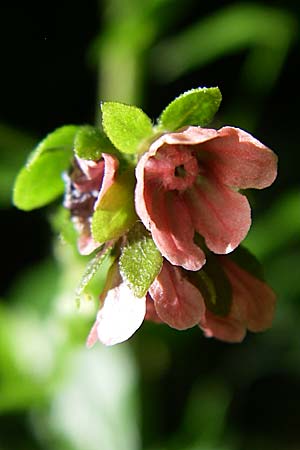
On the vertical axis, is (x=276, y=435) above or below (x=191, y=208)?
below

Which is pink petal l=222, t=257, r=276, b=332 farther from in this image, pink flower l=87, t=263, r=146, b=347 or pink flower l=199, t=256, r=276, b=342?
pink flower l=87, t=263, r=146, b=347

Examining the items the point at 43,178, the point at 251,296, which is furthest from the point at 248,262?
the point at 43,178

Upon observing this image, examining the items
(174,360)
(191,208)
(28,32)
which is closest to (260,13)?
(28,32)

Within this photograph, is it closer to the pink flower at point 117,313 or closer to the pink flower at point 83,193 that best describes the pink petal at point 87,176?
the pink flower at point 83,193

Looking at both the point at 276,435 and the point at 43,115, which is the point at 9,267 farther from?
the point at 276,435

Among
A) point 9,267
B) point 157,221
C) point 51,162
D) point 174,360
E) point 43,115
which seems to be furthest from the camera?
point 9,267

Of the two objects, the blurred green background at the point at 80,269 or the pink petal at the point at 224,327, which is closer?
the pink petal at the point at 224,327

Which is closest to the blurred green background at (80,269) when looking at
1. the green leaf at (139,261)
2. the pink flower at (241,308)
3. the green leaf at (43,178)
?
the green leaf at (43,178)
